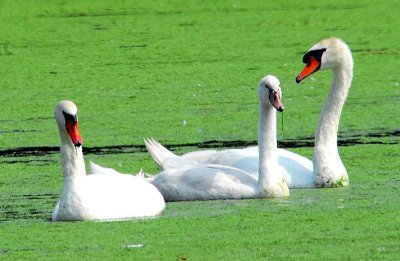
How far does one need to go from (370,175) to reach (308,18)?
29.6 ft

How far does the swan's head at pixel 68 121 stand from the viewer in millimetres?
7742

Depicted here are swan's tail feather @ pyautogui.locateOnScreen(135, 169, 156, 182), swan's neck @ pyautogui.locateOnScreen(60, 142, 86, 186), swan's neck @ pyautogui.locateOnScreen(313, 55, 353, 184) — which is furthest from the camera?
swan's neck @ pyautogui.locateOnScreen(313, 55, 353, 184)

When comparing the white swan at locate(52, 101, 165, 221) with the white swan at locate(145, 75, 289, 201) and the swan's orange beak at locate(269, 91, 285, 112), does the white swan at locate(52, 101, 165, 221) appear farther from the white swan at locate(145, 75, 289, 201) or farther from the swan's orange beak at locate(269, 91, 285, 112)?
the swan's orange beak at locate(269, 91, 285, 112)

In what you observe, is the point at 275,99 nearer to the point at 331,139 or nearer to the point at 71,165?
the point at 331,139

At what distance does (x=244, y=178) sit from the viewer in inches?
339

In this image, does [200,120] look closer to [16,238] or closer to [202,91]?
[202,91]

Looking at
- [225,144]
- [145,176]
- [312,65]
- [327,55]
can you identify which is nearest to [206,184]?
[145,176]

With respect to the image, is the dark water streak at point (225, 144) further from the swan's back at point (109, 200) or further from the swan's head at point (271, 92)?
the swan's back at point (109, 200)

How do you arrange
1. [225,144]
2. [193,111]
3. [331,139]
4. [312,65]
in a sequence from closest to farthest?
1. [331,139]
2. [312,65]
3. [225,144]
4. [193,111]

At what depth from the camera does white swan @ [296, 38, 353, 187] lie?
9000 mm

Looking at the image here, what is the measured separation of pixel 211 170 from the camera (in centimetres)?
865

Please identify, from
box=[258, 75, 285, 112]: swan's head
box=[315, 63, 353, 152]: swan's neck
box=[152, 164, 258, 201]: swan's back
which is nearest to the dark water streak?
box=[315, 63, 353, 152]: swan's neck

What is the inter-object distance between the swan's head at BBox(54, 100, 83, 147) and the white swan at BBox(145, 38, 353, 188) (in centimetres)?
133

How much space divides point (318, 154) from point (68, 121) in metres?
1.99
